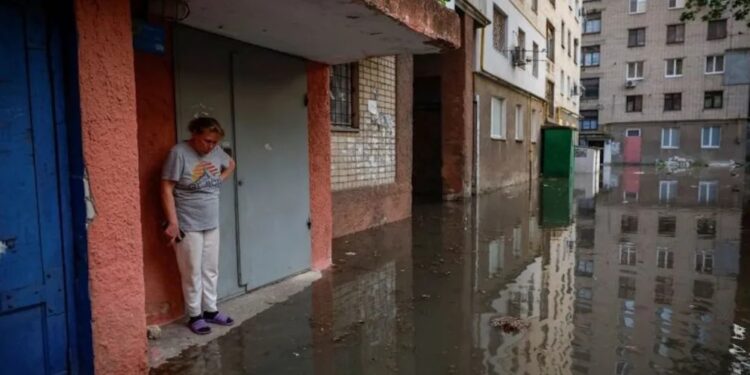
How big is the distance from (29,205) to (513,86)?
16.2m

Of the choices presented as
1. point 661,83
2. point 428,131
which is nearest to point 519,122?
point 428,131

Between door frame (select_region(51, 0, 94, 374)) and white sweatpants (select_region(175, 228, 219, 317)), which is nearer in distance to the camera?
door frame (select_region(51, 0, 94, 374))

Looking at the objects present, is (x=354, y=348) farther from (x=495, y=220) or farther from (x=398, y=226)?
(x=495, y=220)

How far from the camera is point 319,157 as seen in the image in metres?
5.72

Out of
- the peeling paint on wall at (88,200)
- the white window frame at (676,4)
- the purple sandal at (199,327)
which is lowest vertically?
the purple sandal at (199,327)

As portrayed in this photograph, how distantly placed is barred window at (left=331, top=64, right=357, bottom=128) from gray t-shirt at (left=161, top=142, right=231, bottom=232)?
3.97 metres

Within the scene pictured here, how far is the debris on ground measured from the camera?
4.06 metres

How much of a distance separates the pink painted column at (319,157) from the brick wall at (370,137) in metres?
1.63

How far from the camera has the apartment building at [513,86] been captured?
14.3 m

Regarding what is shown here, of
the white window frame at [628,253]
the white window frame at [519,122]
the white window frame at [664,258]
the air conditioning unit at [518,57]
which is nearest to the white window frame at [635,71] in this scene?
the white window frame at [519,122]

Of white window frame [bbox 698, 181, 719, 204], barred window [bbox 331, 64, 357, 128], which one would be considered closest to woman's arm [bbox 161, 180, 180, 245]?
barred window [bbox 331, 64, 357, 128]

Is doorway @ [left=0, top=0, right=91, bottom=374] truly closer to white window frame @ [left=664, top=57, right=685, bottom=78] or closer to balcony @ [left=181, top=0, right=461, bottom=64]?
balcony @ [left=181, top=0, right=461, bottom=64]

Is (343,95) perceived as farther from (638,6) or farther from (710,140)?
(638,6)

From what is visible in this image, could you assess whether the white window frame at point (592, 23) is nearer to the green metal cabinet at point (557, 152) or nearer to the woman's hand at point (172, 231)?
the green metal cabinet at point (557, 152)
